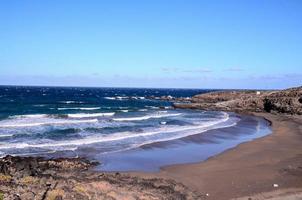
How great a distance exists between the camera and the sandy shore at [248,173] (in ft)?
52.0

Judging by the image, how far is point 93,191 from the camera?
14.5 meters

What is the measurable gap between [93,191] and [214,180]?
19.1 feet

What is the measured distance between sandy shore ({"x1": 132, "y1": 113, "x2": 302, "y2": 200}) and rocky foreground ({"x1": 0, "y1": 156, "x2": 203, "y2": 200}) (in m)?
1.37

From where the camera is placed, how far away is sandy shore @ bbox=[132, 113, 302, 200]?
15859 millimetres

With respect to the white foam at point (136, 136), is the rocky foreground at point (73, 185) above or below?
above

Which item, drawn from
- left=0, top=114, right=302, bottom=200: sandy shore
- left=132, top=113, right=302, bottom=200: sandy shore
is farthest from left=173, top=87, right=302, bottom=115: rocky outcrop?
left=0, top=114, right=302, bottom=200: sandy shore

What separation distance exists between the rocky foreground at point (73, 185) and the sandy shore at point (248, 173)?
4.51 ft

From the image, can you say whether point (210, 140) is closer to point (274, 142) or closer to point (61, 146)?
point (274, 142)

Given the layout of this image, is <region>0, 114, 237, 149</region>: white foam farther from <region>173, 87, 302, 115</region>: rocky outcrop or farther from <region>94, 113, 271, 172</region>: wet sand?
<region>173, 87, 302, 115</region>: rocky outcrop

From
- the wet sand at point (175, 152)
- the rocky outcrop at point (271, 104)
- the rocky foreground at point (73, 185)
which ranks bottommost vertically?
the wet sand at point (175, 152)

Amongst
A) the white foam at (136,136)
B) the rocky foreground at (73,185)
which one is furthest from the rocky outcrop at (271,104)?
the rocky foreground at (73,185)

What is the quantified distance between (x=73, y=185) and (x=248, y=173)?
8602 mm

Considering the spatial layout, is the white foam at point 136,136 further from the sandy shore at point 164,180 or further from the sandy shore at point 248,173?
the sandy shore at point 248,173

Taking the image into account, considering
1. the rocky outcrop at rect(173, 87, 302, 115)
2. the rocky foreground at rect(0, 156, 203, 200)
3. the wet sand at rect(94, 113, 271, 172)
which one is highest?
the rocky outcrop at rect(173, 87, 302, 115)
